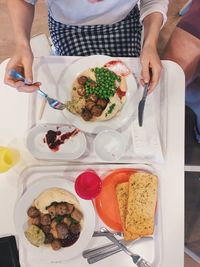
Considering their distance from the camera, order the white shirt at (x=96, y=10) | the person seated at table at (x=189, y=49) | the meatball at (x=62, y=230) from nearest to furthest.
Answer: the meatball at (x=62, y=230) → the white shirt at (x=96, y=10) → the person seated at table at (x=189, y=49)

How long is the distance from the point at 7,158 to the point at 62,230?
0.92 ft

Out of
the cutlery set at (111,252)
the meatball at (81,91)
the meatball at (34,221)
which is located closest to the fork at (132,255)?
the cutlery set at (111,252)

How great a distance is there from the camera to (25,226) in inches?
42.9

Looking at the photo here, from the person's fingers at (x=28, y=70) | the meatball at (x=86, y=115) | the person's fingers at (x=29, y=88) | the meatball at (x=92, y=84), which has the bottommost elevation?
the meatball at (x=86, y=115)

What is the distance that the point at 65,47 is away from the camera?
4.57 feet

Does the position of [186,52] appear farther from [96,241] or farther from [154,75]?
[96,241]

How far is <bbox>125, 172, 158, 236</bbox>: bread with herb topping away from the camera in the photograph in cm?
109

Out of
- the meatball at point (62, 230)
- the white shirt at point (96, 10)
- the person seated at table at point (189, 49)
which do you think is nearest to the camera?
the meatball at point (62, 230)

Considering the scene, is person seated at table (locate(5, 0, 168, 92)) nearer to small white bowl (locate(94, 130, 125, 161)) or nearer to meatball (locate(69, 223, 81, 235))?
small white bowl (locate(94, 130, 125, 161))

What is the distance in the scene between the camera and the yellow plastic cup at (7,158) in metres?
1.13

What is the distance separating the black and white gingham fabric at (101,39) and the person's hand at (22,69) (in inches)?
10.8

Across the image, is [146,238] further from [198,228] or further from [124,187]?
[198,228]

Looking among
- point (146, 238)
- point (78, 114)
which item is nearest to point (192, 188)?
point (146, 238)

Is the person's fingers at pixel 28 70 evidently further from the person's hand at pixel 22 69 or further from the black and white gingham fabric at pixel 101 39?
the black and white gingham fabric at pixel 101 39
